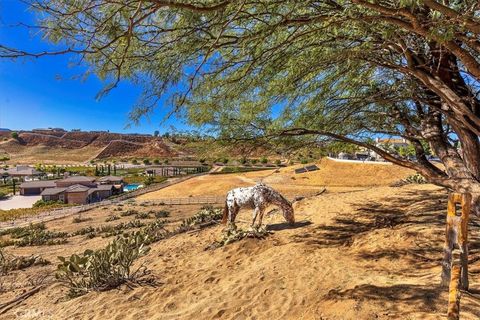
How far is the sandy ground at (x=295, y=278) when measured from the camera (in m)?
4.05

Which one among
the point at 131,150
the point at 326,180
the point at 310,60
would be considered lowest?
the point at 326,180

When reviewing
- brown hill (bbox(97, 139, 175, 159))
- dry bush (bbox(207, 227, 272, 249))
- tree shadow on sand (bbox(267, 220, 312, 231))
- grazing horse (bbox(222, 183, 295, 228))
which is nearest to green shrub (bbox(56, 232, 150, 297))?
dry bush (bbox(207, 227, 272, 249))

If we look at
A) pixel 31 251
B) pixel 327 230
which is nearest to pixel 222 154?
pixel 327 230

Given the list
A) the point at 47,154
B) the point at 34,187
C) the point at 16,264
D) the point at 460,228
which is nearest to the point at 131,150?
the point at 47,154

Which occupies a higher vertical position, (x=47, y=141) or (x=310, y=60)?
(x=47, y=141)

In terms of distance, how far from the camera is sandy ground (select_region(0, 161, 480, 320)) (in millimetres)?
4055

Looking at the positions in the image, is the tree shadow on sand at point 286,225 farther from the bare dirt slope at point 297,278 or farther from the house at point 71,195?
the house at point 71,195

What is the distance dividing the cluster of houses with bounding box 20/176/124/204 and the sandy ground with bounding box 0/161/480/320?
40.1 metres

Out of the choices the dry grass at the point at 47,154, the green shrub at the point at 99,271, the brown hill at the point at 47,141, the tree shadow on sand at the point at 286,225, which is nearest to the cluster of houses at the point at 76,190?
the green shrub at the point at 99,271

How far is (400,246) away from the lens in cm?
628

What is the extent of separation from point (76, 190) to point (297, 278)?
155 ft

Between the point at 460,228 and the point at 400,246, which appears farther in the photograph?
the point at 400,246

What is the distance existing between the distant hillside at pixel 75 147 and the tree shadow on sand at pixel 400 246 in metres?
113

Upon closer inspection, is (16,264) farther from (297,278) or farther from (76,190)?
(76,190)
